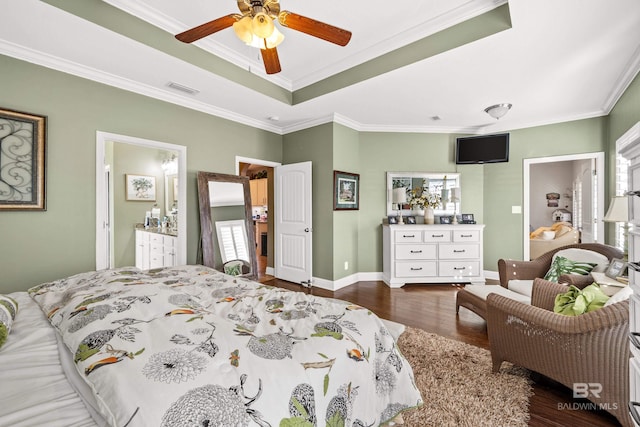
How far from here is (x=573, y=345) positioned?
159 cm

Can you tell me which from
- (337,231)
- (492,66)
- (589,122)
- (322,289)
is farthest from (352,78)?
(589,122)

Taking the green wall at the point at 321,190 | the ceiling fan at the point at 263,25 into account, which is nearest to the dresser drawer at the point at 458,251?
the green wall at the point at 321,190

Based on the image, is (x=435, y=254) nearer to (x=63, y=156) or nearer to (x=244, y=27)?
(x=244, y=27)

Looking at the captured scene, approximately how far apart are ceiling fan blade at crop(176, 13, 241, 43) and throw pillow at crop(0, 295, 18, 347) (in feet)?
5.80

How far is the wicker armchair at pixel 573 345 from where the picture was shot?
148 centimetres

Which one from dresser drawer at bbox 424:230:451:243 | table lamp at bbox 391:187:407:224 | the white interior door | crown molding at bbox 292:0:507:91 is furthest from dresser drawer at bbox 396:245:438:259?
crown molding at bbox 292:0:507:91

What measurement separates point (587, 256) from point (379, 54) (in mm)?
2930

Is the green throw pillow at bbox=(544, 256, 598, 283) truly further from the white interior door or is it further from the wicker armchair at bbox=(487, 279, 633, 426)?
the white interior door

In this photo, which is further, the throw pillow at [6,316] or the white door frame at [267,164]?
the white door frame at [267,164]

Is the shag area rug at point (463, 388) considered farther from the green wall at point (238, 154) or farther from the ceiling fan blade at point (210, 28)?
the ceiling fan blade at point (210, 28)

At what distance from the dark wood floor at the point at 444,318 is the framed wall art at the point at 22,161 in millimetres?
3066

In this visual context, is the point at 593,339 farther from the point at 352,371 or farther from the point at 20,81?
the point at 20,81

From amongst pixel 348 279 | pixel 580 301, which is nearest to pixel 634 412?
pixel 580 301

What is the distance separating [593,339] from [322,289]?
317 cm
